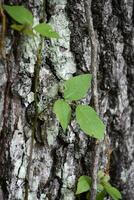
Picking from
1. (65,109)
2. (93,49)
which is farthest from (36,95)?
(93,49)

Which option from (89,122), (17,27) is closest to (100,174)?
(89,122)

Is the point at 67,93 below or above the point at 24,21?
below

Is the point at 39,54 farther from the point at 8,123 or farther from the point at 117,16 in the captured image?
the point at 117,16

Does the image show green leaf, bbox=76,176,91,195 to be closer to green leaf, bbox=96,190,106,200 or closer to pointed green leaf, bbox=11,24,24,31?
green leaf, bbox=96,190,106,200

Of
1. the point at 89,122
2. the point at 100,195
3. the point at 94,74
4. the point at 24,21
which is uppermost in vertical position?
the point at 24,21

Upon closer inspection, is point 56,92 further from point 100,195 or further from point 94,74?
point 100,195
